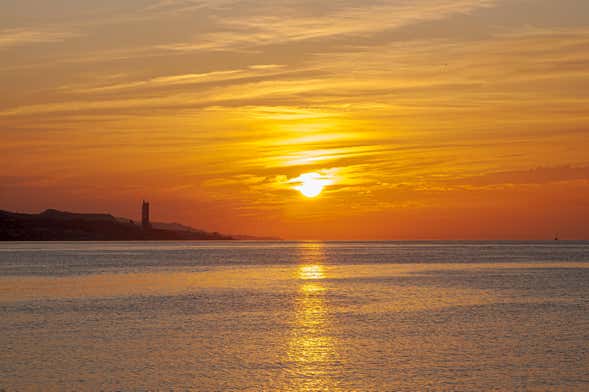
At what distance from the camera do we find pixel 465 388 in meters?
34.0

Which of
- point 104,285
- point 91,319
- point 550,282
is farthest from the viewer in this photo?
point 550,282

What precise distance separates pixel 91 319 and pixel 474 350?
28.3 m

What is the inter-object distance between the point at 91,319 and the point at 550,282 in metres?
66.8

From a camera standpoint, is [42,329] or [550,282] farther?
[550,282]

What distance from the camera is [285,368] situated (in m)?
38.4

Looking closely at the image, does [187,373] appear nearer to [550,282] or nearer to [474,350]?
[474,350]

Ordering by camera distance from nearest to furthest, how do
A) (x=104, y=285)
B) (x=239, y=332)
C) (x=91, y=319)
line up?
(x=239, y=332), (x=91, y=319), (x=104, y=285)

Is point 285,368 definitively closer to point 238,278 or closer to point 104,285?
point 104,285

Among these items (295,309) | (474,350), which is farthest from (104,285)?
(474,350)

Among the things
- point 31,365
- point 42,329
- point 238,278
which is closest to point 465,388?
point 31,365

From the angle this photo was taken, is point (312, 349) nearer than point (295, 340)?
Yes

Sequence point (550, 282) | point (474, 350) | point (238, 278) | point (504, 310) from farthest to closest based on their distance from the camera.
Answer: point (238, 278), point (550, 282), point (504, 310), point (474, 350)

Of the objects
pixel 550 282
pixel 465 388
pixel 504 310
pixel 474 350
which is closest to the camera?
pixel 465 388

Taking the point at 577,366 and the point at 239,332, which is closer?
the point at 577,366
